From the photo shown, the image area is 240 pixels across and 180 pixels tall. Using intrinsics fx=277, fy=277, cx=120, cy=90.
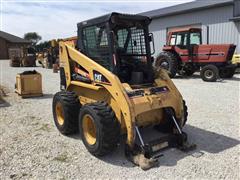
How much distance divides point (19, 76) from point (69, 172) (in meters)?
6.33

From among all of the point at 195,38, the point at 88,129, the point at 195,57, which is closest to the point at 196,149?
the point at 88,129

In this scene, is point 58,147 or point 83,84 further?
point 83,84

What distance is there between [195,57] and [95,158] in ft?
33.4

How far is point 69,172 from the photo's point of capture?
3.96 meters

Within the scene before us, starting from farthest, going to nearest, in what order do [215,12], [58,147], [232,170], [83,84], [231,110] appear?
[215,12] → [231,110] → [83,84] → [58,147] → [232,170]

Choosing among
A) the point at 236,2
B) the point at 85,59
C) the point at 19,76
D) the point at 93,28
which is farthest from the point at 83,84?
the point at 236,2

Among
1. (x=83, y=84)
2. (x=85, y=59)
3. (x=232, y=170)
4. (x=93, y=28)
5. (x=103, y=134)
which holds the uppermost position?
(x=93, y=28)

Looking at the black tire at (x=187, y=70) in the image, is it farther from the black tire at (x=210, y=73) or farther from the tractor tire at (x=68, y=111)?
the tractor tire at (x=68, y=111)

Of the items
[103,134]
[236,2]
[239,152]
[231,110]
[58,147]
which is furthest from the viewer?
[236,2]

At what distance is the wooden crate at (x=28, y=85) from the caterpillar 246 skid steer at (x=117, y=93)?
3938mm

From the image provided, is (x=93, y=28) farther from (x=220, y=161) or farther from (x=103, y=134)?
(x=220, y=161)

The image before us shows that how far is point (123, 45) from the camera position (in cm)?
530

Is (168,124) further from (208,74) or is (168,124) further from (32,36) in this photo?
(32,36)

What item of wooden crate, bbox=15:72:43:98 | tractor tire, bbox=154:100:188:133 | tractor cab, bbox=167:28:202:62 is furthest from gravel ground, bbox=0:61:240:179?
tractor cab, bbox=167:28:202:62
